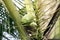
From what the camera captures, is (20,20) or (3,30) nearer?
(20,20)

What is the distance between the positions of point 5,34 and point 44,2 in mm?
168

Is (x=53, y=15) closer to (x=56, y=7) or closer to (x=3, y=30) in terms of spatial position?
(x=56, y=7)

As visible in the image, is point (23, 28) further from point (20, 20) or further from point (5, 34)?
point (5, 34)

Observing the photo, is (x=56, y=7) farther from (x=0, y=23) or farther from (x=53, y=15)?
(x=0, y=23)

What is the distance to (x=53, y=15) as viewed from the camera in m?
0.39

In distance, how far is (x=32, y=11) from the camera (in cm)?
40

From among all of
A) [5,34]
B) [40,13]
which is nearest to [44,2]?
[40,13]

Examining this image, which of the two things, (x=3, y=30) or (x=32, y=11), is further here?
(x=3, y=30)

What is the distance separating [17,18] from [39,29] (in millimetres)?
59

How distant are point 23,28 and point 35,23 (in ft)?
0.10

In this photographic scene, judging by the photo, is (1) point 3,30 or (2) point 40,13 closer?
(2) point 40,13

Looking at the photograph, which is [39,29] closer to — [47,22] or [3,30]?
[47,22]

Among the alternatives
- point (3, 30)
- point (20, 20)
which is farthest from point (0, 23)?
point (20, 20)

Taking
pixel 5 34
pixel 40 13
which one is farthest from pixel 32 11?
pixel 5 34
